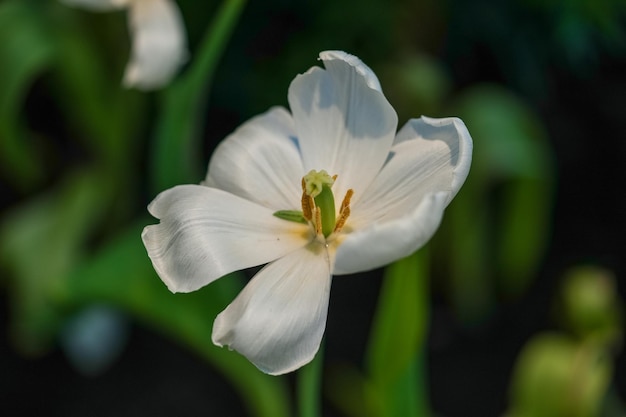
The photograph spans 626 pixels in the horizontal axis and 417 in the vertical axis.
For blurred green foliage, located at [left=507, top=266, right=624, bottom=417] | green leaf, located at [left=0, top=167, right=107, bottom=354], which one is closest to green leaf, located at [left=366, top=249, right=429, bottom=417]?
blurred green foliage, located at [left=507, top=266, right=624, bottom=417]

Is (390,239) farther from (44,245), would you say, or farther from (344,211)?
(44,245)

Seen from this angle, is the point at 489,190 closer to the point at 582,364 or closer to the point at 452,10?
the point at 452,10

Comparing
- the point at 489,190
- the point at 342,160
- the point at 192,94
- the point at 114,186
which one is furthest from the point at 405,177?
the point at 489,190

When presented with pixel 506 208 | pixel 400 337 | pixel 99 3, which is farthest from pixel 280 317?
pixel 506 208

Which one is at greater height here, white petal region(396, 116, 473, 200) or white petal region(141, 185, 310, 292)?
white petal region(396, 116, 473, 200)

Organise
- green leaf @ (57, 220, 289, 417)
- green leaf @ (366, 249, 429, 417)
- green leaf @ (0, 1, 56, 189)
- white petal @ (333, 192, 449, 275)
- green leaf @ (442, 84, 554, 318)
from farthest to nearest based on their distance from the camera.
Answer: green leaf @ (442, 84, 554, 318) < green leaf @ (0, 1, 56, 189) < green leaf @ (57, 220, 289, 417) < green leaf @ (366, 249, 429, 417) < white petal @ (333, 192, 449, 275)

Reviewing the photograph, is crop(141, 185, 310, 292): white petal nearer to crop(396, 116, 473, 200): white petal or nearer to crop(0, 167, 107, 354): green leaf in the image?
crop(396, 116, 473, 200): white petal
